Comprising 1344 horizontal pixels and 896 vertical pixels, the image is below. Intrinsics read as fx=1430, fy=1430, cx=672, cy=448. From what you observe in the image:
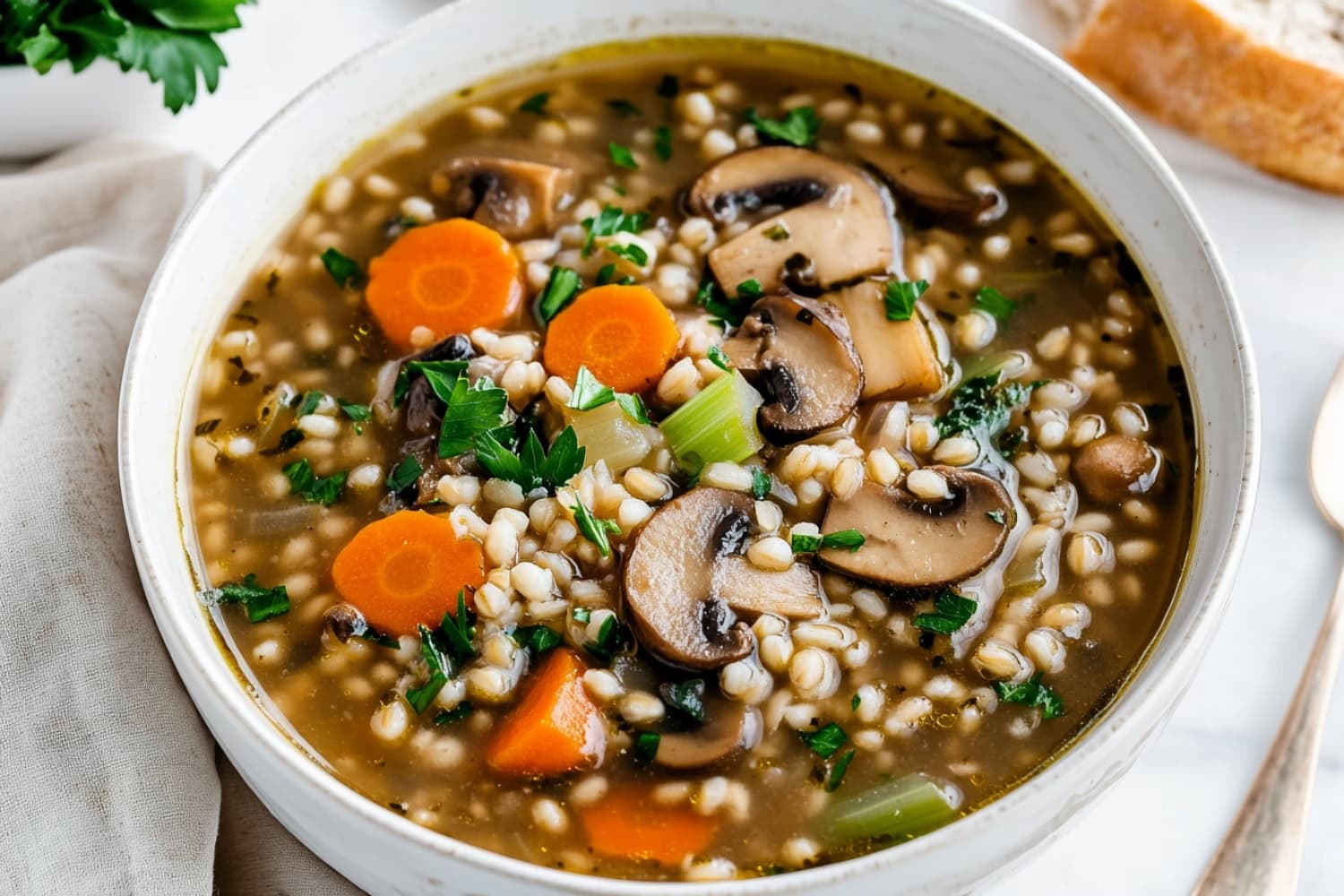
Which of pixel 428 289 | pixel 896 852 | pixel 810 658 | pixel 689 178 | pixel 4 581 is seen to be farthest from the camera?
pixel 689 178

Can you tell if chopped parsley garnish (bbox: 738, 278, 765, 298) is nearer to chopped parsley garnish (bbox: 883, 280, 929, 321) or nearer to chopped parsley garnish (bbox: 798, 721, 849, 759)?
chopped parsley garnish (bbox: 883, 280, 929, 321)

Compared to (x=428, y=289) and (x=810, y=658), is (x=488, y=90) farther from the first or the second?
(x=810, y=658)

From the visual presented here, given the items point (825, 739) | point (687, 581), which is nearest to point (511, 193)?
point (687, 581)

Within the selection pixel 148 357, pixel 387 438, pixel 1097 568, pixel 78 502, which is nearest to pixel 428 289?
pixel 387 438

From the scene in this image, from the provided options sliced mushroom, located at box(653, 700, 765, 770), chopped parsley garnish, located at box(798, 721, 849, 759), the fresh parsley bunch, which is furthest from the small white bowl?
chopped parsley garnish, located at box(798, 721, 849, 759)

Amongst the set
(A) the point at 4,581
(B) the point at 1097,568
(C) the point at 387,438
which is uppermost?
(B) the point at 1097,568

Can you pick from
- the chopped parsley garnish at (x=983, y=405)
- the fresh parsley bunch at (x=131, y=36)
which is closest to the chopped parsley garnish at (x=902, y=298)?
the chopped parsley garnish at (x=983, y=405)

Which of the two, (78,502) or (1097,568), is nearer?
(1097,568)
